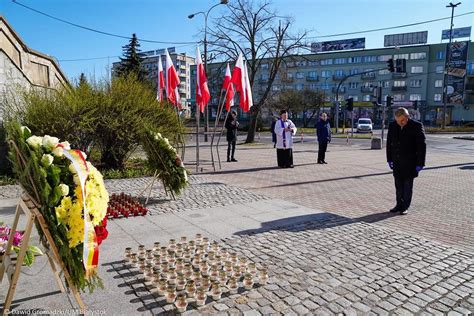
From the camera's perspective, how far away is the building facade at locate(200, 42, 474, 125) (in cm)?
7075

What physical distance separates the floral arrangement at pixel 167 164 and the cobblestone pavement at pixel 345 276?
2439 millimetres

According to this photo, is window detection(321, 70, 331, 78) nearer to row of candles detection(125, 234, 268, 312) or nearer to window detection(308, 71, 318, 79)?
window detection(308, 71, 318, 79)

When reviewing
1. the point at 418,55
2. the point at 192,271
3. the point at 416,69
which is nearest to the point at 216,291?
the point at 192,271

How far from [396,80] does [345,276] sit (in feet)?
272

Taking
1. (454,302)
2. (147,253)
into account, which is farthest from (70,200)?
(454,302)

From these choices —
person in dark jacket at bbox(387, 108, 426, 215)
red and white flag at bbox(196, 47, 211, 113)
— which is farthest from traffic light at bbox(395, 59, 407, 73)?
person in dark jacket at bbox(387, 108, 426, 215)

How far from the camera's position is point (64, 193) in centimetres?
264

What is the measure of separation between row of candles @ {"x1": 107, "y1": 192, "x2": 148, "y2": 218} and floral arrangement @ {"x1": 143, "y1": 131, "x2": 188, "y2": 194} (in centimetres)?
75

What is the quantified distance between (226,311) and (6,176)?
9.13 m

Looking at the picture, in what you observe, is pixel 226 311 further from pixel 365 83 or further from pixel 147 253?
pixel 365 83

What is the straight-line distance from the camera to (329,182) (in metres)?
10.0

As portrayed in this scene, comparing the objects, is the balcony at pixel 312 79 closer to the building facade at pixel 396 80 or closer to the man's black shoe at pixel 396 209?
the building facade at pixel 396 80

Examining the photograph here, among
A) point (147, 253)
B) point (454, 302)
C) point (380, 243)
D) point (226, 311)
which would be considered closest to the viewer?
point (226, 311)

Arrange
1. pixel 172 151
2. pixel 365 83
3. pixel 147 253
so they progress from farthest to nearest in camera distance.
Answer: pixel 365 83 < pixel 172 151 < pixel 147 253
